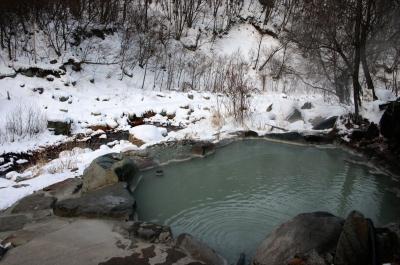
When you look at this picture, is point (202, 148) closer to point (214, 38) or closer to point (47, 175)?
point (47, 175)

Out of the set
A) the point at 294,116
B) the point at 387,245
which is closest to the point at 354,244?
the point at 387,245

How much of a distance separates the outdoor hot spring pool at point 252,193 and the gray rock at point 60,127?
4459 millimetres

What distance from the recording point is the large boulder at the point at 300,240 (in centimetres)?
482

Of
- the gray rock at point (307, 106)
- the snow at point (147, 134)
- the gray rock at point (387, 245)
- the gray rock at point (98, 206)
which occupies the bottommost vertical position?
the gray rock at point (98, 206)

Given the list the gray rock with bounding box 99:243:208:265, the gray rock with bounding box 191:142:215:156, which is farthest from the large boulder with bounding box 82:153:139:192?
the gray rock with bounding box 99:243:208:265

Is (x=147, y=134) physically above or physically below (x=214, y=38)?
below

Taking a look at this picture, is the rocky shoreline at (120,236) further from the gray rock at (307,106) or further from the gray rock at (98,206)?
the gray rock at (307,106)

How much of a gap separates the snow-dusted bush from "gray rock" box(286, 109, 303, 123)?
7.56m

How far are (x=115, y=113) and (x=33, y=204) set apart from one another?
676 centimetres

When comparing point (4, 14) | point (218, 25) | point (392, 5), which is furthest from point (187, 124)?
point (218, 25)

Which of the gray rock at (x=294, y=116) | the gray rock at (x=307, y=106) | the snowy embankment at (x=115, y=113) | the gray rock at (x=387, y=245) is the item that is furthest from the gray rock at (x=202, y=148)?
the gray rock at (x=387, y=245)

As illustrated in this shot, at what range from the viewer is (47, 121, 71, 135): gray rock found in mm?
11688

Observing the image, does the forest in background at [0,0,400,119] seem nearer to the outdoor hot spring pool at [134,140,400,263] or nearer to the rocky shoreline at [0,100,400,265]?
the outdoor hot spring pool at [134,140,400,263]

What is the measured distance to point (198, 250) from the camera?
5.10m
